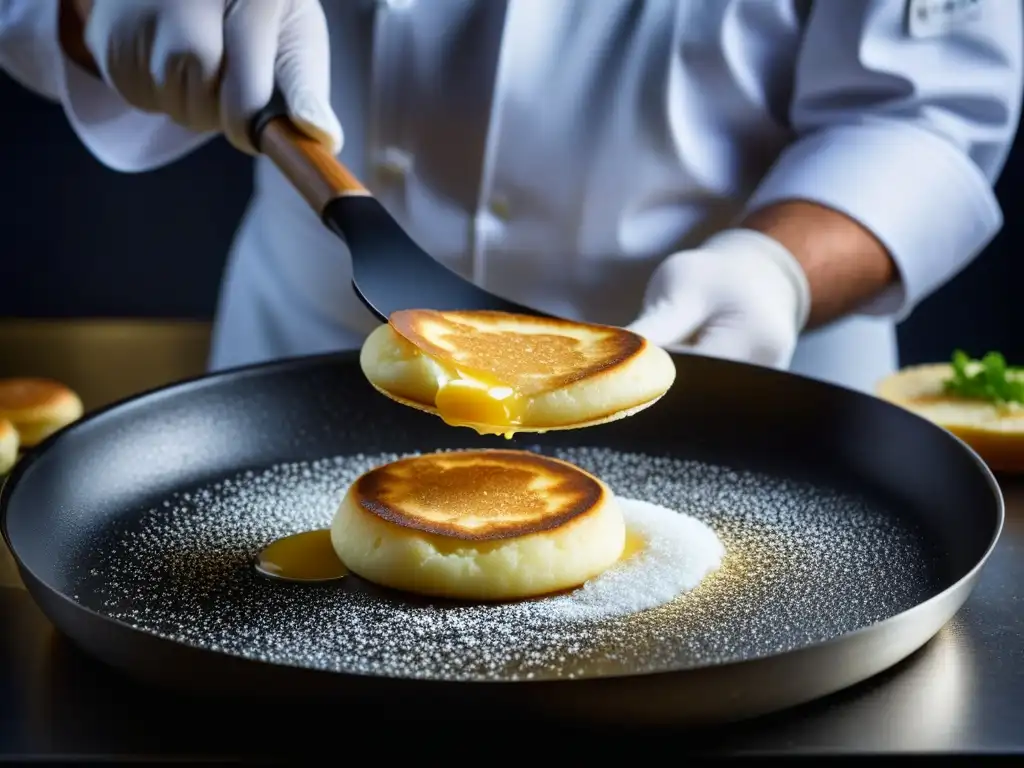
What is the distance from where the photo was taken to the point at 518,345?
125 cm

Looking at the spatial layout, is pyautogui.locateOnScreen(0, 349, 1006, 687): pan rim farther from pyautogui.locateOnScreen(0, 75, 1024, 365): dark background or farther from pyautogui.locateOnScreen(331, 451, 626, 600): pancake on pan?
pyautogui.locateOnScreen(0, 75, 1024, 365): dark background

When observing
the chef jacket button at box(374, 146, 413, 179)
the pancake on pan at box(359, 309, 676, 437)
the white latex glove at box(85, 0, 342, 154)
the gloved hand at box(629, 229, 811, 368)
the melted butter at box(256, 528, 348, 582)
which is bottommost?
the melted butter at box(256, 528, 348, 582)

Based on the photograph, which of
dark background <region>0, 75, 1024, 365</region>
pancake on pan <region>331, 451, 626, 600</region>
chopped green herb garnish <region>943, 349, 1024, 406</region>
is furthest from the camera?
dark background <region>0, 75, 1024, 365</region>

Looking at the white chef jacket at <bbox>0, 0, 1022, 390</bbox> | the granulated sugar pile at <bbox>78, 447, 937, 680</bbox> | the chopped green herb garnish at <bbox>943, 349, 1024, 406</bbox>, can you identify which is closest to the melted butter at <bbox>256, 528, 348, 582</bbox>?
the granulated sugar pile at <bbox>78, 447, 937, 680</bbox>

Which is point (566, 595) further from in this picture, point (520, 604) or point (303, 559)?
point (303, 559)

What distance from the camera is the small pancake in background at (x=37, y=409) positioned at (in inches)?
66.2

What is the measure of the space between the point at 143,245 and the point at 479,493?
250 cm

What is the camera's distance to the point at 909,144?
6.30 ft

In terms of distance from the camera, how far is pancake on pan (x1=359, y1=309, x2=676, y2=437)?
1.15m

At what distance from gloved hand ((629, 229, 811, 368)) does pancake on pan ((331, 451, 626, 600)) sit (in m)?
0.39

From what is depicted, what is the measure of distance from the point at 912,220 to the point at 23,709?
1.48 meters

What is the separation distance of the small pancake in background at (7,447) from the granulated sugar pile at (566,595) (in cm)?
27

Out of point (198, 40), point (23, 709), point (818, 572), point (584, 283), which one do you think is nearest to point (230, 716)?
point (23, 709)

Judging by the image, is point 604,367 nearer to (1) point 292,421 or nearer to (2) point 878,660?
(2) point 878,660
